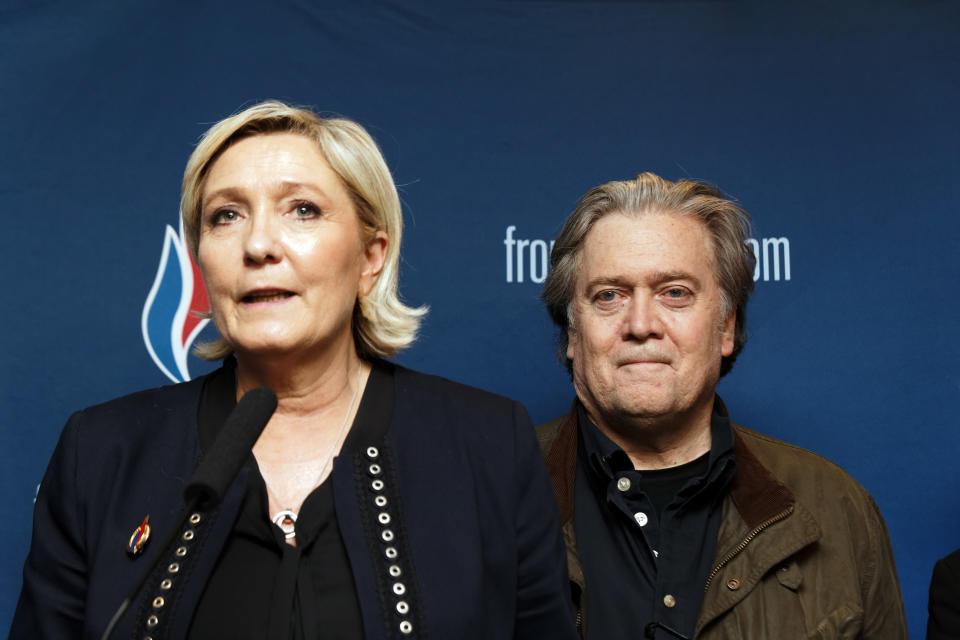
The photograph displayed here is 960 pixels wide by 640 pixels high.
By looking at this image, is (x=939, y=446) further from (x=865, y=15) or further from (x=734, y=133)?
(x=865, y=15)

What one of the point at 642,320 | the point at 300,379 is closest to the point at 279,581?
the point at 300,379

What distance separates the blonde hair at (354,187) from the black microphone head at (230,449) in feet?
1.71

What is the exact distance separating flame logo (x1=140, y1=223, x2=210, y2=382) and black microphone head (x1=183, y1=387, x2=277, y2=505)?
56.6 inches

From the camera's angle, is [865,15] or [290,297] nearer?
[290,297]

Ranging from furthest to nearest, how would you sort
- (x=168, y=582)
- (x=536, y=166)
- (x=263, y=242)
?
(x=536, y=166), (x=263, y=242), (x=168, y=582)

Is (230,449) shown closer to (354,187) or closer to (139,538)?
(139,538)

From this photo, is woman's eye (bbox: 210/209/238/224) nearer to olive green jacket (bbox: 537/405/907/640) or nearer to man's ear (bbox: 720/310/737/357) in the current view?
olive green jacket (bbox: 537/405/907/640)

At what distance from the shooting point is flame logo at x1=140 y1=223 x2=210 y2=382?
2.52 metres

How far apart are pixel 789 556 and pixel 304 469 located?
1.00 meters

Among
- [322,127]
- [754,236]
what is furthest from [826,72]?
[322,127]

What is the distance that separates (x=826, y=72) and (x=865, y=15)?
19 cm

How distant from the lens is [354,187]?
5.30 feet

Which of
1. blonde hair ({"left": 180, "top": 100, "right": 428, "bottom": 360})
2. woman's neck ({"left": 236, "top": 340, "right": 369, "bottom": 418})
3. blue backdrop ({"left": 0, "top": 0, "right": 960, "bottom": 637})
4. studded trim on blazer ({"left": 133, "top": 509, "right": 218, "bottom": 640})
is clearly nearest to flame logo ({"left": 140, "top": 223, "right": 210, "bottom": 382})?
blue backdrop ({"left": 0, "top": 0, "right": 960, "bottom": 637})

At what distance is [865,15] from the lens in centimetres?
268
